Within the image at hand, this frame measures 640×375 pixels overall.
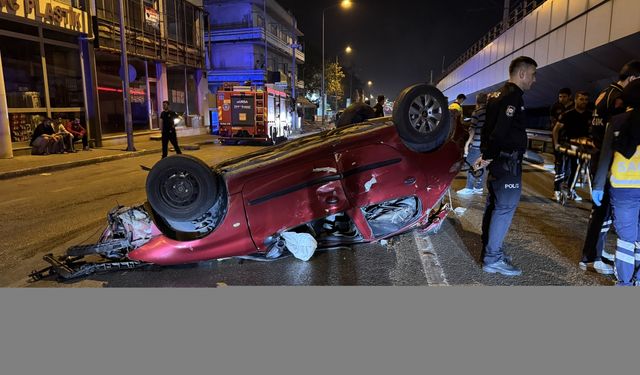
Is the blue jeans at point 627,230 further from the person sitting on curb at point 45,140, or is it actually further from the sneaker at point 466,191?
the person sitting on curb at point 45,140

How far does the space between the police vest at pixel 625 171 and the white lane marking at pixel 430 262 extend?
159 cm

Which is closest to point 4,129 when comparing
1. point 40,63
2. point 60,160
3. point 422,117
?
point 60,160

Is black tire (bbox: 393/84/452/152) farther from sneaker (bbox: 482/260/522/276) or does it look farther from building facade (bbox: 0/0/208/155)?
building facade (bbox: 0/0/208/155)

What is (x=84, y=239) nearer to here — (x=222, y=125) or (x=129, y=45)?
(x=222, y=125)

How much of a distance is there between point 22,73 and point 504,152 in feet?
52.8

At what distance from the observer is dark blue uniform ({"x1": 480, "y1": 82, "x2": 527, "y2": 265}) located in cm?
381

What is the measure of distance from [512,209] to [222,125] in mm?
16937

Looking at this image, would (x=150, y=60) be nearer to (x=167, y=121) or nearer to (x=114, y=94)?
(x=114, y=94)

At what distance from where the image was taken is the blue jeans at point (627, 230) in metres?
3.47

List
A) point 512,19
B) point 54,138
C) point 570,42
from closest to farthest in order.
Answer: point 54,138
point 570,42
point 512,19

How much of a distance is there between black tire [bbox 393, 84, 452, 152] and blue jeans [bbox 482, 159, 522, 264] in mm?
588

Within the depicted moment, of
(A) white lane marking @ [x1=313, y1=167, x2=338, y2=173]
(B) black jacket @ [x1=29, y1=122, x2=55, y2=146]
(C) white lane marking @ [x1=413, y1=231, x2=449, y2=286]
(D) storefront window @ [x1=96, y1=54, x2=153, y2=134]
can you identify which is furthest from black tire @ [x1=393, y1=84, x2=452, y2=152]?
(D) storefront window @ [x1=96, y1=54, x2=153, y2=134]

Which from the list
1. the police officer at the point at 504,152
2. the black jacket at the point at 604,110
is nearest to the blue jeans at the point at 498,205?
the police officer at the point at 504,152

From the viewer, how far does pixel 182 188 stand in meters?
3.61
